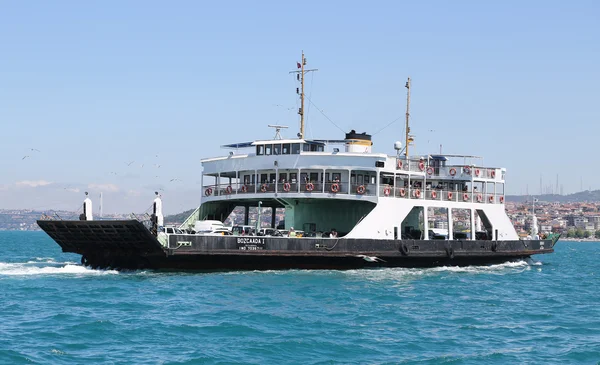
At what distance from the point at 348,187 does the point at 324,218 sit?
11.5 ft

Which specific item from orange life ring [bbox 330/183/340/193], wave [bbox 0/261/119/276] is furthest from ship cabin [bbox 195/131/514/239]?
wave [bbox 0/261/119/276]

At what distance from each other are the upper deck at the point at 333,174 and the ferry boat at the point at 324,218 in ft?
0.16

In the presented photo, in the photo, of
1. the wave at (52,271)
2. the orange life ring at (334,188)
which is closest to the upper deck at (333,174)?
the orange life ring at (334,188)

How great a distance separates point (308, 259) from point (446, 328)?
11.7 meters

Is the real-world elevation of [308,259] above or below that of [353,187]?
below


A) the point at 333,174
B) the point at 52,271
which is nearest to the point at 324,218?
the point at 333,174

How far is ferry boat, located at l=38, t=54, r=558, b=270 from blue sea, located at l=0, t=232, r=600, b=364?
0.80 metres

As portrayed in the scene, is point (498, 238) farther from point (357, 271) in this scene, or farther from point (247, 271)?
point (247, 271)

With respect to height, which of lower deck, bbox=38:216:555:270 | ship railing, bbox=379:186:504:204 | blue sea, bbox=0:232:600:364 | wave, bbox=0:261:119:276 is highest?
ship railing, bbox=379:186:504:204

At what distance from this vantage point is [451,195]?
38.4 m

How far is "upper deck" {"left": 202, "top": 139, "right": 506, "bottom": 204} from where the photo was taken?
34.9 meters

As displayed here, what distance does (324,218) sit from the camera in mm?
37750

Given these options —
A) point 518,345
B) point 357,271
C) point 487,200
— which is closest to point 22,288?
point 357,271

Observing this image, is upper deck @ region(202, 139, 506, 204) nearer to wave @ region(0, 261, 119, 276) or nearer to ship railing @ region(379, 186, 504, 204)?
ship railing @ region(379, 186, 504, 204)
